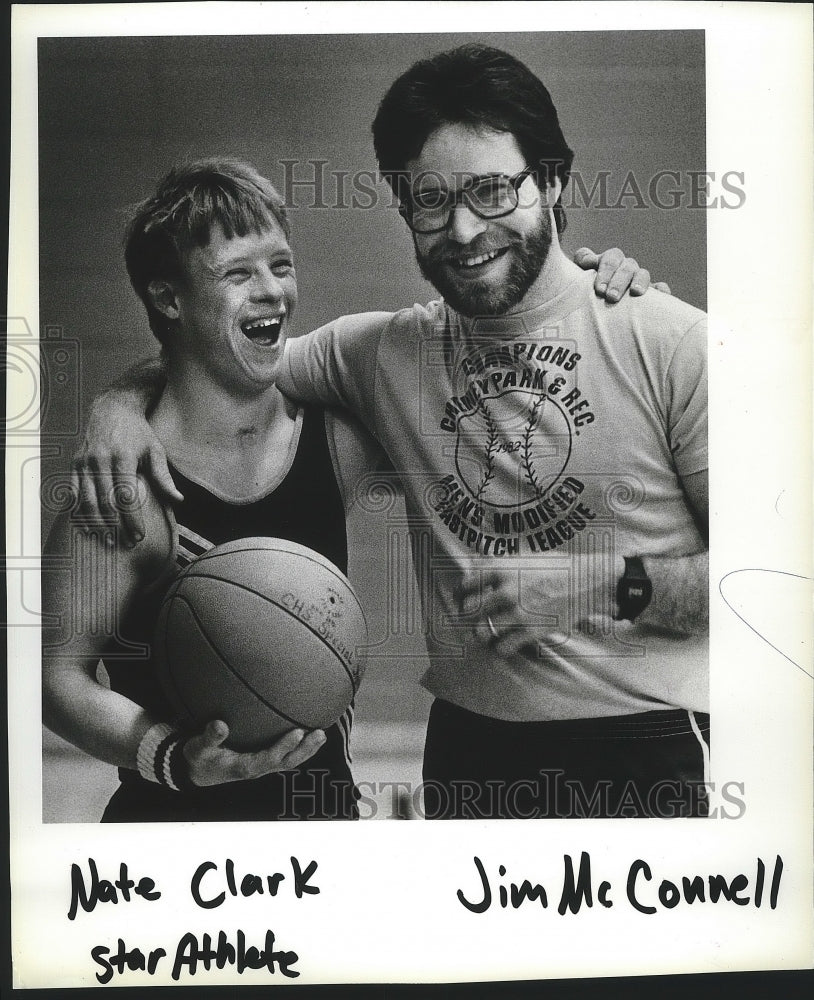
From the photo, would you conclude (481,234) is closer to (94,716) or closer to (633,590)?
(633,590)

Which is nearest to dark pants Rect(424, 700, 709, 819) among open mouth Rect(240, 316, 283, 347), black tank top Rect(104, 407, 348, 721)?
black tank top Rect(104, 407, 348, 721)

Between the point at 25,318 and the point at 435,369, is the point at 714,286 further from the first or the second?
the point at 25,318

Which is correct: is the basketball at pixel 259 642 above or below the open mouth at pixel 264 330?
below

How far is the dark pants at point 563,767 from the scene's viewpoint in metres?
1.42

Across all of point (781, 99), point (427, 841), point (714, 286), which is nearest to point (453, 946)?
point (427, 841)

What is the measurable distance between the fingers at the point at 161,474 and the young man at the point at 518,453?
0.16 ft

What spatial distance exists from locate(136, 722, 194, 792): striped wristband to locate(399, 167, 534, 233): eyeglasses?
3.22 feet

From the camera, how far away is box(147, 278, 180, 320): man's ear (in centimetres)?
144

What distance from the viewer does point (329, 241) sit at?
1.44 metres

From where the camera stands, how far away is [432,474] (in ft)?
4.74

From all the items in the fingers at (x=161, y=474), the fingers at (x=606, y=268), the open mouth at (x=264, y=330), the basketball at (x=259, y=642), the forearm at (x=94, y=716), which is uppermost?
the fingers at (x=606, y=268)

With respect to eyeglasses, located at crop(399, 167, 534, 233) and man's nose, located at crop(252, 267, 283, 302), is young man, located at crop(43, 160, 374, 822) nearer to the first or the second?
man's nose, located at crop(252, 267, 283, 302)
